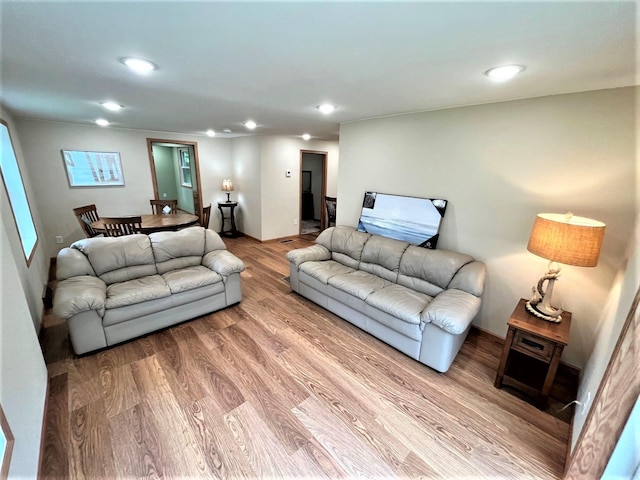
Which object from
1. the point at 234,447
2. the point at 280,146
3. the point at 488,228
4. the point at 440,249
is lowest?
the point at 234,447

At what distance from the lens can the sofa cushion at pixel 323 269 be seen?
3.03m

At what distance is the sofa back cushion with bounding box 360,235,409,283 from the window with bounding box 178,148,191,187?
5.75 meters

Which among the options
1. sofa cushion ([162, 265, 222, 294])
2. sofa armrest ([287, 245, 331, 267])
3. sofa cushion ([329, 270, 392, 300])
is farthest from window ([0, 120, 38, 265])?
sofa cushion ([329, 270, 392, 300])

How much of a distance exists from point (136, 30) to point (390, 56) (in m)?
1.25

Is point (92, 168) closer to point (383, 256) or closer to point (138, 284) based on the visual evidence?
point (138, 284)

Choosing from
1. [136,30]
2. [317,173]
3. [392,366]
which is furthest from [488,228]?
[317,173]

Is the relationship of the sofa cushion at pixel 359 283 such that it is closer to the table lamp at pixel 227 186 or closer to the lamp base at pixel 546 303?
the lamp base at pixel 546 303

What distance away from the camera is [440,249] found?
2.91 metres

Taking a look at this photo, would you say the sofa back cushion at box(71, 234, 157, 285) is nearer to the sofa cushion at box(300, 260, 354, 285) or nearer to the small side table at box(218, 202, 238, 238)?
the sofa cushion at box(300, 260, 354, 285)

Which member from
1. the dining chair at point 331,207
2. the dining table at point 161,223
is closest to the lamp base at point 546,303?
the dining chair at point 331,207

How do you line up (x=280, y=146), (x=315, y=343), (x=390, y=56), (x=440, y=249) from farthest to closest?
(x=280, y=146)
(x=440, y=249)
(x=315, y=343)
(x=390, y=56)

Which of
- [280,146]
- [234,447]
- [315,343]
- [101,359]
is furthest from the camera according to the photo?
[280,146]

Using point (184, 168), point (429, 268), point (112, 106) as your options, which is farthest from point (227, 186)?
point (429, 268)

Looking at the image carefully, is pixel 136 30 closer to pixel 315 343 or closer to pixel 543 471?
pixel 315 343
